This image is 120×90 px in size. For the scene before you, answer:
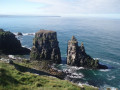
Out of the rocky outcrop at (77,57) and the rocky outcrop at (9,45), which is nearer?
the rocky outcrop at (77,57)

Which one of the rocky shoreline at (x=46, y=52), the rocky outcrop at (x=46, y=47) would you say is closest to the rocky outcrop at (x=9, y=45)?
the rocky shoreline at (x=46, y=52)

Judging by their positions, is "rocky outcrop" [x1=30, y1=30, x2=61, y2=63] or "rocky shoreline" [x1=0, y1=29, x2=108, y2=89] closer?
"rocky shoreline" [x1=0, y1=29, x2=108, y2=89]

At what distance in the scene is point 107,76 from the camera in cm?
6869

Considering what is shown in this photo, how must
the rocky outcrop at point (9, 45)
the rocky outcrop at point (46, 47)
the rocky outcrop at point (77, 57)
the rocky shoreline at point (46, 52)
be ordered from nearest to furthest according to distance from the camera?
1. the rocky shoreline at point (46, 52)
2. the rocky outcrop at point (77, 57)
3. the rocky outcrop at point (46, 47)
4. the rocky outcrop at point (9, 45)

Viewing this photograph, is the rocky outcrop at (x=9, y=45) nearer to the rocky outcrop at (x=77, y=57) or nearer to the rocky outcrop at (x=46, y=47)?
the rocky outcrop at (x=46, y=47)

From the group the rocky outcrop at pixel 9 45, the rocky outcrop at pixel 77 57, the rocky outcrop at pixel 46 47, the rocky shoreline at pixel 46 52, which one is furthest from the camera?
the rocky outcrop at pixel 9 45

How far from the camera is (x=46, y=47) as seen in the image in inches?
3529

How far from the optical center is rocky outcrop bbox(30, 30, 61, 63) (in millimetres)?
87875

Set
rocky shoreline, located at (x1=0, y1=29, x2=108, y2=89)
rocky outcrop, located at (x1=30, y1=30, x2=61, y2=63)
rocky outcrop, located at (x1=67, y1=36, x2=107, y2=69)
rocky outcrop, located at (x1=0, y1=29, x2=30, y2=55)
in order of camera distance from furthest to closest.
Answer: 1. rocky outcrop, located at (x1=0, y1=29, x2=30, y2=55)
2. rocky outcrop, located at (x1=30, y1=30, x2=61, y2=63)
3. rocky outcrop, located at (x1=67, y1=36, x2=107, y2=69)
4. rocky shoreline, located at (x1=0, y1=29, x2=108, y2=89)

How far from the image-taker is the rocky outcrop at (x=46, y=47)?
87875 millimetres

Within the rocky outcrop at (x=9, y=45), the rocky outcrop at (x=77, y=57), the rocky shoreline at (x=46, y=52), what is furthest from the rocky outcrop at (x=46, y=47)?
the rocky outcrop at (x=9, y=45)

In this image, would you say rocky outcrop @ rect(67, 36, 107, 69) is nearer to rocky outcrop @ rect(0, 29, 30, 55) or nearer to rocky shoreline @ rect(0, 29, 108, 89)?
rocky shoreline @ rect(0, 29, 108, 89)

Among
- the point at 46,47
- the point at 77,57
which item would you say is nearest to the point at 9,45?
the point at 46,47

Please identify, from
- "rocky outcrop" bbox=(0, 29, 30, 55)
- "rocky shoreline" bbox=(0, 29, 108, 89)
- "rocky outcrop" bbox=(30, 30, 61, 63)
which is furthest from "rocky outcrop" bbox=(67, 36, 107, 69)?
"rocky outcrop" bbox=(0, 29, 30, 55)
